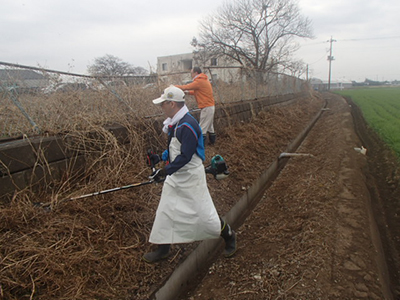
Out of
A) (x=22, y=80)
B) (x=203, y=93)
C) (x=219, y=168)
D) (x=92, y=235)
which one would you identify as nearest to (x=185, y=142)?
(x=219, y=168)

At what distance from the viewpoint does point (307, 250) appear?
329 cm

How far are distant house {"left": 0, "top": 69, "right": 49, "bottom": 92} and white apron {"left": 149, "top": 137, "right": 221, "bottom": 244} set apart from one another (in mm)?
2442

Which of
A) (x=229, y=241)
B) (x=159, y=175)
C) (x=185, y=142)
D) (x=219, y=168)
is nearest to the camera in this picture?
(x=185, y=142)

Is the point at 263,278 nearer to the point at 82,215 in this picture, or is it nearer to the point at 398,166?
the point at 82,215

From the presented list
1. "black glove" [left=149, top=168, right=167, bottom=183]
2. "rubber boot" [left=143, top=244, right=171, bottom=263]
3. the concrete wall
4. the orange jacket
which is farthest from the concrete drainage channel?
the orange jacket

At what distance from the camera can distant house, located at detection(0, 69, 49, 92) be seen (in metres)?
3.46

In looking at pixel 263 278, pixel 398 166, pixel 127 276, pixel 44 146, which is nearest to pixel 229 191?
pixel 263 278

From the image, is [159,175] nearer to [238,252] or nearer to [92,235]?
[92,235]

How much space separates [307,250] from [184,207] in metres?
1.69

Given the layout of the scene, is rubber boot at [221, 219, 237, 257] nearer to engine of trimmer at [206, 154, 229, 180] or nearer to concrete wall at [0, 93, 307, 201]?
engine of trimmer at [206, 154, 229, 180]

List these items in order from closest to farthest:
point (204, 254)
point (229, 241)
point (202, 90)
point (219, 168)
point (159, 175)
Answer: point (159, 175)
point (219, 168)
point (229, 241)
point (204, 254)
point (202, 90)

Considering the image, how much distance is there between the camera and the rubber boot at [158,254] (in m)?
3.05

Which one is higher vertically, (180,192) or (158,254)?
(180,192)

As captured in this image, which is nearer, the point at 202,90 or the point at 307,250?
the point at 307,250
